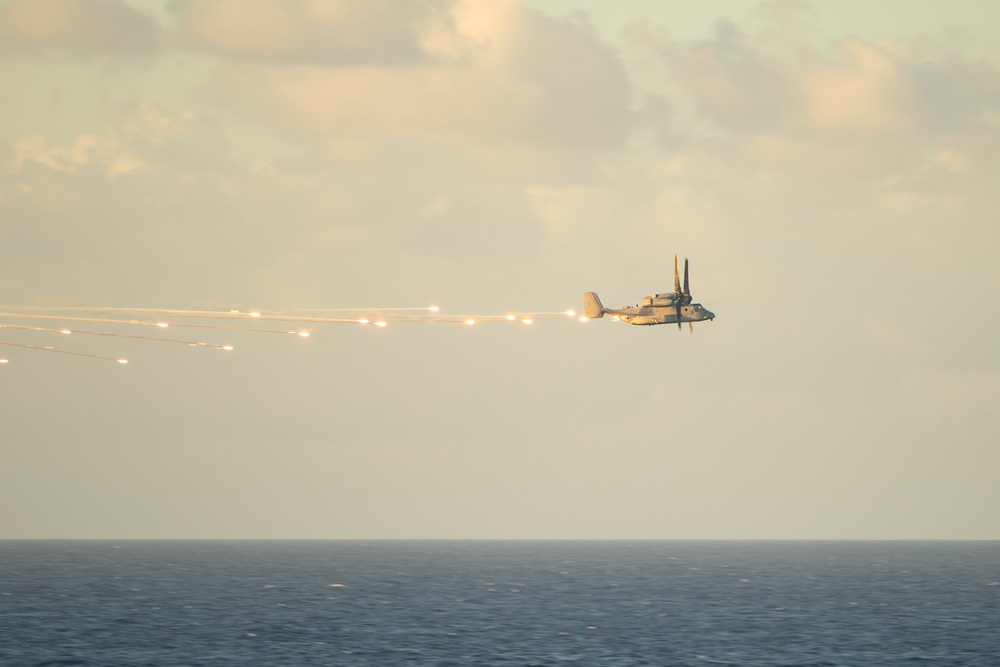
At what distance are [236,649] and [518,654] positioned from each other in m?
25.2

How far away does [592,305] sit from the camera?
371 ft

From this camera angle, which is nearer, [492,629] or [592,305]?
[592,305]

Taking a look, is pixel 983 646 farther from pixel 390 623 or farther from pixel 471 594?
pixel 471 594

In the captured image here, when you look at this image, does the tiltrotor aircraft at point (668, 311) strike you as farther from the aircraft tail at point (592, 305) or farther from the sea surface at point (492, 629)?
the sea surface at point (492, 629)

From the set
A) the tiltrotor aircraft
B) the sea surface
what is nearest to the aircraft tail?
the tiltrotor aircraft

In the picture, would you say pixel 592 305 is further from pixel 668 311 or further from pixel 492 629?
pixel 492 629

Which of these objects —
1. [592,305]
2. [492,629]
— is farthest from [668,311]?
A: [492,629]

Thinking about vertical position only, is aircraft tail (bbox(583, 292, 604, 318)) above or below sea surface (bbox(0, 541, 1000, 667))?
above

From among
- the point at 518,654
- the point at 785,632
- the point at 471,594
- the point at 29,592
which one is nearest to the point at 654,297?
the point at 518,654

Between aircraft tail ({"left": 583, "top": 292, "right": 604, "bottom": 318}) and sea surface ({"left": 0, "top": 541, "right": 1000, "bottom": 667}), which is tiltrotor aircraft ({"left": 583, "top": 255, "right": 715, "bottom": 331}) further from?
sea surface ({"left": 0, "top": 541, "right": 1000, "bottom": 667})

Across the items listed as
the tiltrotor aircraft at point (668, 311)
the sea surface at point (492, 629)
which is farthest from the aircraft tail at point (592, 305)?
the sea surface at point (492, 629)

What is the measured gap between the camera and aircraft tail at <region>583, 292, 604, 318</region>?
111481 mm

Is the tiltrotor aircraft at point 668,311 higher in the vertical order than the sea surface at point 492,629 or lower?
higher

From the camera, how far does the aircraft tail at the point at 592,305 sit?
366 feet
